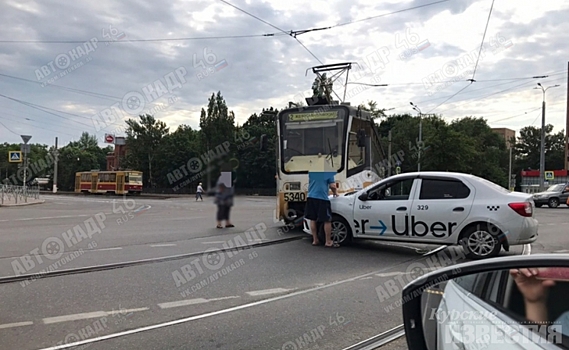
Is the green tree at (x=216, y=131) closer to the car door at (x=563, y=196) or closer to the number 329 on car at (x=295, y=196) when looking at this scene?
the number 329 on car at (x=295, y=196)

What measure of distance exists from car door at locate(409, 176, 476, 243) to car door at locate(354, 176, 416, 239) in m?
0.18

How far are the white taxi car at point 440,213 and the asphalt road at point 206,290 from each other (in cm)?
47

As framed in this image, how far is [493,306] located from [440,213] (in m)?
6.84

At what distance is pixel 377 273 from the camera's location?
25.4 ft

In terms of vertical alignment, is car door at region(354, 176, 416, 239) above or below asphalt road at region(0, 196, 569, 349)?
above

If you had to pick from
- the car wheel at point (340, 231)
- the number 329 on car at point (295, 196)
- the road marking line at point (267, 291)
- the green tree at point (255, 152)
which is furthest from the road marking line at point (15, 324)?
the car wheel at point (340, 231)

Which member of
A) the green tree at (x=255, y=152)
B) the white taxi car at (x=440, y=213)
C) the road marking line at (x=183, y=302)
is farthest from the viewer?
the white taxi car at (x=440, y=213)

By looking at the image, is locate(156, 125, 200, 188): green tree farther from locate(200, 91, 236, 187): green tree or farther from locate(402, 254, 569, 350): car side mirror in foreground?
locate(402, 254, 569, 350): car side mirror in foreground

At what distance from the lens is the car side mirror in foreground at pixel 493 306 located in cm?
217

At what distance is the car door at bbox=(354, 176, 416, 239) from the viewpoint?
Answer: 946 cm

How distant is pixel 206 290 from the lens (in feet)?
21.4

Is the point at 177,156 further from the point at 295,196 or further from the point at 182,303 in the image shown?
the point at 182,303

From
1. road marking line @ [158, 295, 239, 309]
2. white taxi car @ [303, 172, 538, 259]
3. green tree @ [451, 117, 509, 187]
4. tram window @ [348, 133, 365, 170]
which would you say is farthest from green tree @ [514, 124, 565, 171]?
road marking line @ [158, 295, 239, 309]

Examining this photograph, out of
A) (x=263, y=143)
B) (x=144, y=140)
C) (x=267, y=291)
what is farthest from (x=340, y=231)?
(x=263, y=143)
